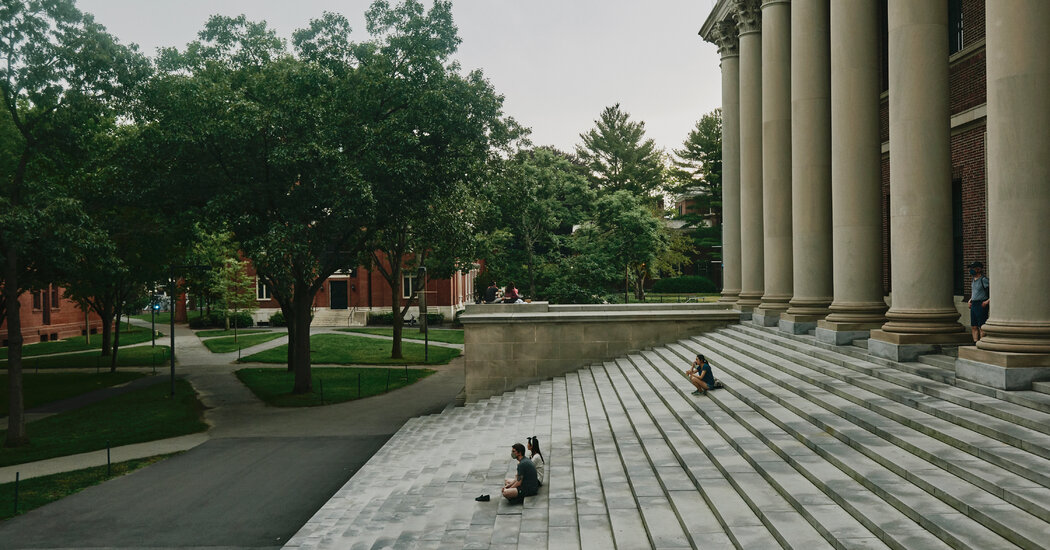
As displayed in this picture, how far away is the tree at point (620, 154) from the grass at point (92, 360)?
180ft

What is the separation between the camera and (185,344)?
2137 inches

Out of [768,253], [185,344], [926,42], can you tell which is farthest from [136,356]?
[926,42]

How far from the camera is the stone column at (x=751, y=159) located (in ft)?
74.3

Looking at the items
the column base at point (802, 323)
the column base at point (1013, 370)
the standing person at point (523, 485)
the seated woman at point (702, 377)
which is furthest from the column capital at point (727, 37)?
the standing person at point (523, 485)

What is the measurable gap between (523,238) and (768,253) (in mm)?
25061

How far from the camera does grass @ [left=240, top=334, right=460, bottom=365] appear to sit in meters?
40.4

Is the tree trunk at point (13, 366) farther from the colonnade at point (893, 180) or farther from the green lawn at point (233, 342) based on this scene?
the green lawn at point (233, 342)

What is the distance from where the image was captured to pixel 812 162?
17516mm

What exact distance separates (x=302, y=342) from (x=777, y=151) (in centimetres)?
1995

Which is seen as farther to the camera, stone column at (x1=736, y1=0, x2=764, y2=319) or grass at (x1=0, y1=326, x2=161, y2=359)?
grass at (x1=0, y1=326, x2=161, y2=359)

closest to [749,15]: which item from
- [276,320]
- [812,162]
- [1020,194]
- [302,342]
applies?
[812,162]

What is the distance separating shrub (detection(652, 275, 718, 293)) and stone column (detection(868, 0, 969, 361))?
53978 mm

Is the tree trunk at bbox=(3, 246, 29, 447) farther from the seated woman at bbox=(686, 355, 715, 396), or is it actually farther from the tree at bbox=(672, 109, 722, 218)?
the tree at bbox=(672, 109, 722, 218)

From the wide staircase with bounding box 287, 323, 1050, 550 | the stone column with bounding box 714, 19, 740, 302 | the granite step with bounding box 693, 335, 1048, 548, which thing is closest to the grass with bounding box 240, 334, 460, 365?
the stone column with bounding box 714, 19, 740, 302
